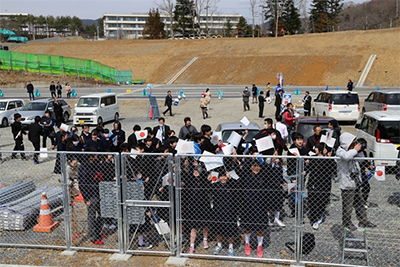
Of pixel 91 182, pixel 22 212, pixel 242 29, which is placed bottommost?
pixel 22 212

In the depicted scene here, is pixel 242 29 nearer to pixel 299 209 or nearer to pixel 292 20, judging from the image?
pixel 292 20

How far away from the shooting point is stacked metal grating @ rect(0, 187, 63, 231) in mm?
7789

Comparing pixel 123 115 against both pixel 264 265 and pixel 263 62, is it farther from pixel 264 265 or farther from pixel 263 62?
pixel 263 62

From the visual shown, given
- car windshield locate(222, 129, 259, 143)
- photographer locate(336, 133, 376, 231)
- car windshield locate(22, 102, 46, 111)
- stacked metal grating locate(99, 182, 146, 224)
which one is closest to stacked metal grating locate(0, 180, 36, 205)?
stacked metal grating locate(99, 182, 146, 224)

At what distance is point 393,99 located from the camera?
18375 mm

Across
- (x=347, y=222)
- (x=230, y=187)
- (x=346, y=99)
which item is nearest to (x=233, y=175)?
(x=230, y=187)

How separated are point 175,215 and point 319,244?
2726 mm

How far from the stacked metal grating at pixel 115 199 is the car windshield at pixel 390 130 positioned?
7965 mm

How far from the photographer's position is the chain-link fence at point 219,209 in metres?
6.43

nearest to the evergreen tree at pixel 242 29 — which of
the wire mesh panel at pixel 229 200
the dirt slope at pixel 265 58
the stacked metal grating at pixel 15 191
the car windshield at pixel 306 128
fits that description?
the dirt slope at pixel 265 58

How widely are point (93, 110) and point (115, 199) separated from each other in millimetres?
15809

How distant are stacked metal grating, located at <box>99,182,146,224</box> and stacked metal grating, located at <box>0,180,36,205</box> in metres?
3.30

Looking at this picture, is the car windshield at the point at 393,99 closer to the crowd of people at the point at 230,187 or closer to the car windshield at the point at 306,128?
the car windshield at the point at 306,128

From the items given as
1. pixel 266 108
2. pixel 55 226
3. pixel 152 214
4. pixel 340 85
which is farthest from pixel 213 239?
pixel 340 85
